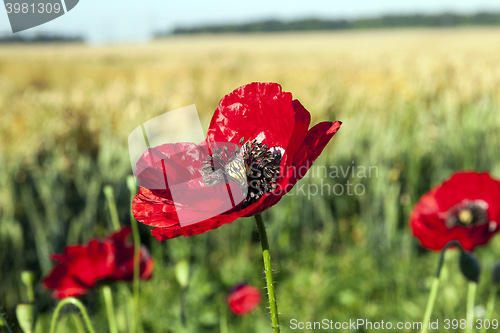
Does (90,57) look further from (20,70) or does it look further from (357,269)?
(357,269)

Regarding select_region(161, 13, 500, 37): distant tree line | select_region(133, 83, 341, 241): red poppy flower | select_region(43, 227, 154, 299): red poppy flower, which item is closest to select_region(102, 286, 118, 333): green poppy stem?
select_region(43, 227, 154, 299): red poppy flower

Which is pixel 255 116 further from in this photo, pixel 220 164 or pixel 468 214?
pixel 468 214

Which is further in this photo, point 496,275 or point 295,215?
point 295,215

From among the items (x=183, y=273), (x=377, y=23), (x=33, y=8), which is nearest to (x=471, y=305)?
(x=183, y=273)

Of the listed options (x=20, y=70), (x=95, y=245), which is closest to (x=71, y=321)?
(x=95, y=245)

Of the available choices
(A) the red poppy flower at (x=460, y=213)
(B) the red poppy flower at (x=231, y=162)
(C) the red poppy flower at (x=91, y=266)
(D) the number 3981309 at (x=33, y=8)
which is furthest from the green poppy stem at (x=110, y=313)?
(A) the red poppy flower at (x=460, y=213)
